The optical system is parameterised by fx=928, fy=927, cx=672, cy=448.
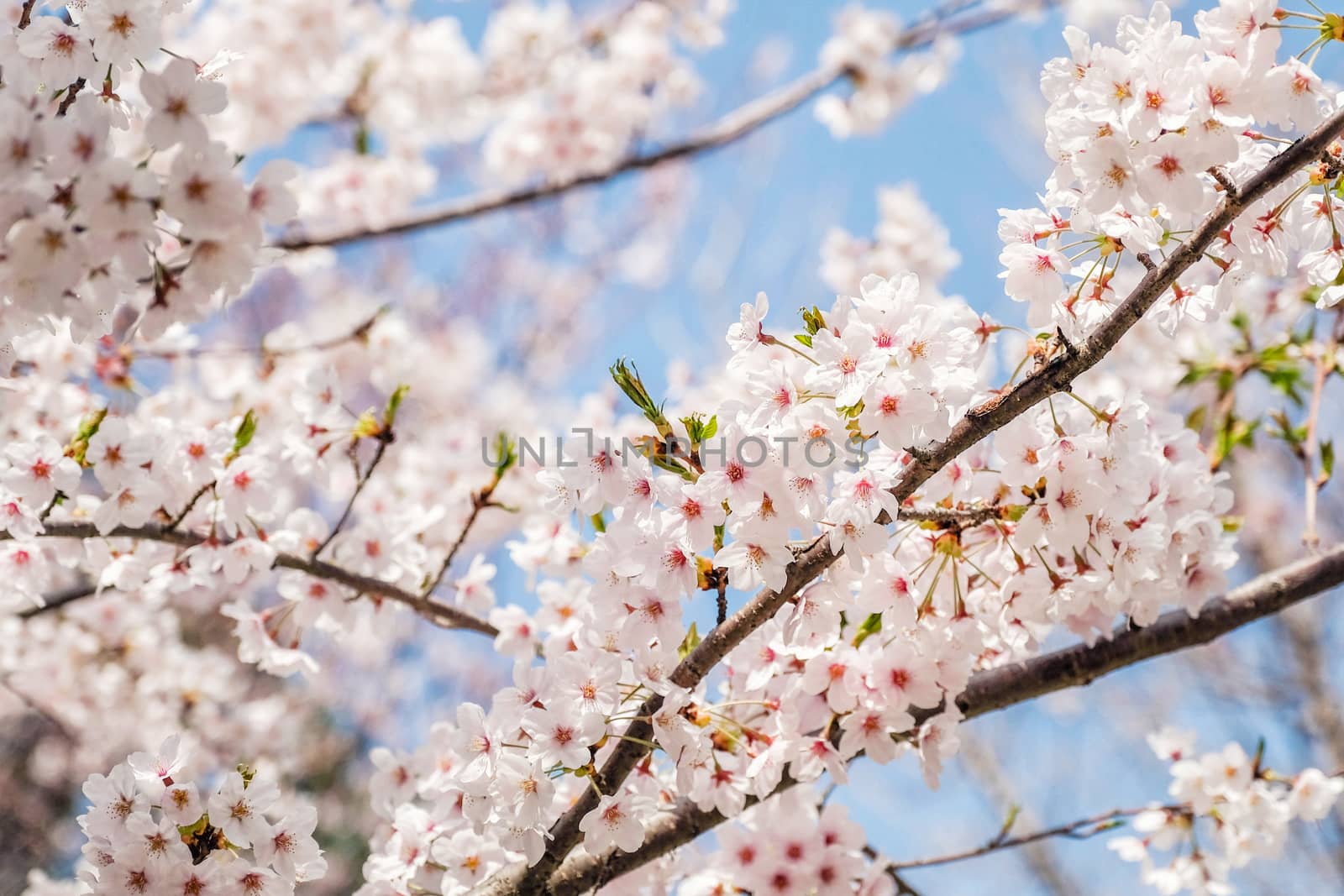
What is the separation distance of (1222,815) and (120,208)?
8.24 feet

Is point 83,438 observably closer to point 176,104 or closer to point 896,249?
point 176,104

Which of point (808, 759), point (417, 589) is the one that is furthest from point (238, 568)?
point (808, 759)

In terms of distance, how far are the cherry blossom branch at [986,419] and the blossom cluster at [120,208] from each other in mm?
846

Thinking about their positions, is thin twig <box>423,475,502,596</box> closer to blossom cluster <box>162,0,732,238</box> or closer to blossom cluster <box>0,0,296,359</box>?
blossom cluster <box>0,0,296,359</box>

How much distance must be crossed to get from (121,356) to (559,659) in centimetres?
197

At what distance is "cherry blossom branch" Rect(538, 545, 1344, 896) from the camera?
169cm

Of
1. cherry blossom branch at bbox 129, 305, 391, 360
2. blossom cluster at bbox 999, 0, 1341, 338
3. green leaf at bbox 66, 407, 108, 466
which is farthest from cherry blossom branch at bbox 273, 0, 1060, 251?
blossom cluster at bbox 999, 0, 1341, 338

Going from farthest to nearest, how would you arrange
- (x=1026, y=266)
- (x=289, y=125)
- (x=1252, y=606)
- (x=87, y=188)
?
(x=289, y=125), (x=1252, y=606), (x=1026, y=266), (x=87, y=188)

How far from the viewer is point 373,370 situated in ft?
12.1

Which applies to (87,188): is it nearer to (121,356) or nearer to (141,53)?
(141,53)

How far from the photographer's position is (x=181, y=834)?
1525mm

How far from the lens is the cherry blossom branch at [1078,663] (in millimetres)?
1688

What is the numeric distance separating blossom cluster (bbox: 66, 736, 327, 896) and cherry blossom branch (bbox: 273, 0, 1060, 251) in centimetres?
219

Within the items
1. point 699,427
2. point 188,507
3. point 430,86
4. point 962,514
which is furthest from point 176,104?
point 430,86
